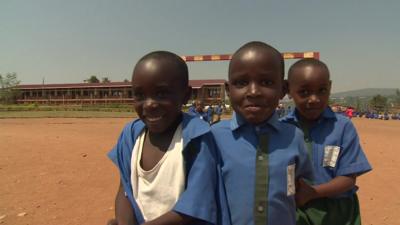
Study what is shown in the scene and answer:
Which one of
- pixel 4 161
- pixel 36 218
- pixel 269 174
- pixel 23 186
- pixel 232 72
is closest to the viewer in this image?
pixel 269 174

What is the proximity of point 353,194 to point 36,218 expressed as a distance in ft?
12.8

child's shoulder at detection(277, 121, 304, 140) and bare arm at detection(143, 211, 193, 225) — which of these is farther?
child's shoulder at detection(277, 121, 304, 140)

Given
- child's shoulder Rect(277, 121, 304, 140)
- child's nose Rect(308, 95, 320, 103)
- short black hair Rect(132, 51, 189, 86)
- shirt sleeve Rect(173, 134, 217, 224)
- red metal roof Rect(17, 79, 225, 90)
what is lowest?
shirt sleeve Rect(173, 134, 217, 224)

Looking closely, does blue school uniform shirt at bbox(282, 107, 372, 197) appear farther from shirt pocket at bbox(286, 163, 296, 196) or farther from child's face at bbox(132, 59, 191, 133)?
child's face at bbox(132, 59, 191, 133)

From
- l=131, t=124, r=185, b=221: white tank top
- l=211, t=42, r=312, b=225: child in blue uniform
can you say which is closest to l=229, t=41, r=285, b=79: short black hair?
l=211, t=42, r=312, b=225: child in blue uniform

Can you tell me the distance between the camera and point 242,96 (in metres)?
1.51

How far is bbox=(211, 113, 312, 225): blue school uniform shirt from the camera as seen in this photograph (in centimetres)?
144

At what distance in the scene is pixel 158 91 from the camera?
57.3 inches

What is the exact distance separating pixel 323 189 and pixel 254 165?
468mm

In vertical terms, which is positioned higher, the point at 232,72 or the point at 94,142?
the point at 232,72

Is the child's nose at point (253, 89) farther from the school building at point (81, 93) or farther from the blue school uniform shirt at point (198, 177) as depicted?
the school building at point (81, 93)

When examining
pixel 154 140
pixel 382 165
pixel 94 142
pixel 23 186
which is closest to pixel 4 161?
pixel 23 186

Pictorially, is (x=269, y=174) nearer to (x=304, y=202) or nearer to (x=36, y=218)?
(x=304, y=202)

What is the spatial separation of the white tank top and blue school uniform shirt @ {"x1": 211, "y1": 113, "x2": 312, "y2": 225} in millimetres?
198
